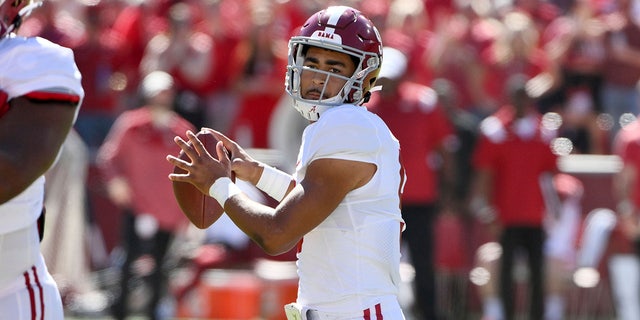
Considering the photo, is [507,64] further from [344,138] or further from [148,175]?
[344,138]

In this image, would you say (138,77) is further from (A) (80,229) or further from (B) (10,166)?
(B) (10,166)

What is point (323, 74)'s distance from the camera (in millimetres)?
4191

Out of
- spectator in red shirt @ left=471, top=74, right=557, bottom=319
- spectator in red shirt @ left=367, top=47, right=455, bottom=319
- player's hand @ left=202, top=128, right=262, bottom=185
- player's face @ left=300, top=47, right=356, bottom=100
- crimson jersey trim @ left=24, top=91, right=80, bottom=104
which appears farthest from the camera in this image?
spectator in red shirt @ left=471, top=74, right=557, bottom=319

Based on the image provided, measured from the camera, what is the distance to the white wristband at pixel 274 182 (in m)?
4.36

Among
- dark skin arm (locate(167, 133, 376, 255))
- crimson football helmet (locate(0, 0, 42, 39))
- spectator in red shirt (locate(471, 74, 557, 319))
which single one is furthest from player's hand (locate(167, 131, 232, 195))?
spectator in red shirt (locate(471, 74, 557, 319))

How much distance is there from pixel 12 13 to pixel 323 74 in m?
0.95

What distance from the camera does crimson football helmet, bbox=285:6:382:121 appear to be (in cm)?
418

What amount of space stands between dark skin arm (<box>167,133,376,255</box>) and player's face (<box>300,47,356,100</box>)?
288 millimetres

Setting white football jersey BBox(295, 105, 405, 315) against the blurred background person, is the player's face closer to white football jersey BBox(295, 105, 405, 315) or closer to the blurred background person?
white football jersey BBox(295, 105, 405, 315)

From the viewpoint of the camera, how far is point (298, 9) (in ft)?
39.3

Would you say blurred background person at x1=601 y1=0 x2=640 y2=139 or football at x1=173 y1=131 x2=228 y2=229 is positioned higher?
football at x1=173 y1=131 x2=228 y2=229

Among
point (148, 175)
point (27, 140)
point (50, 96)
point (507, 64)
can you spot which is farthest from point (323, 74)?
point (507, 64)

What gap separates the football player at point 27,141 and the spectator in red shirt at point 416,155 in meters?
5.54

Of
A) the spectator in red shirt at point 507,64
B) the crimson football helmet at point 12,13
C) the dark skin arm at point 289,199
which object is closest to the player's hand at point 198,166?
the dark skin arm at point 289,199
